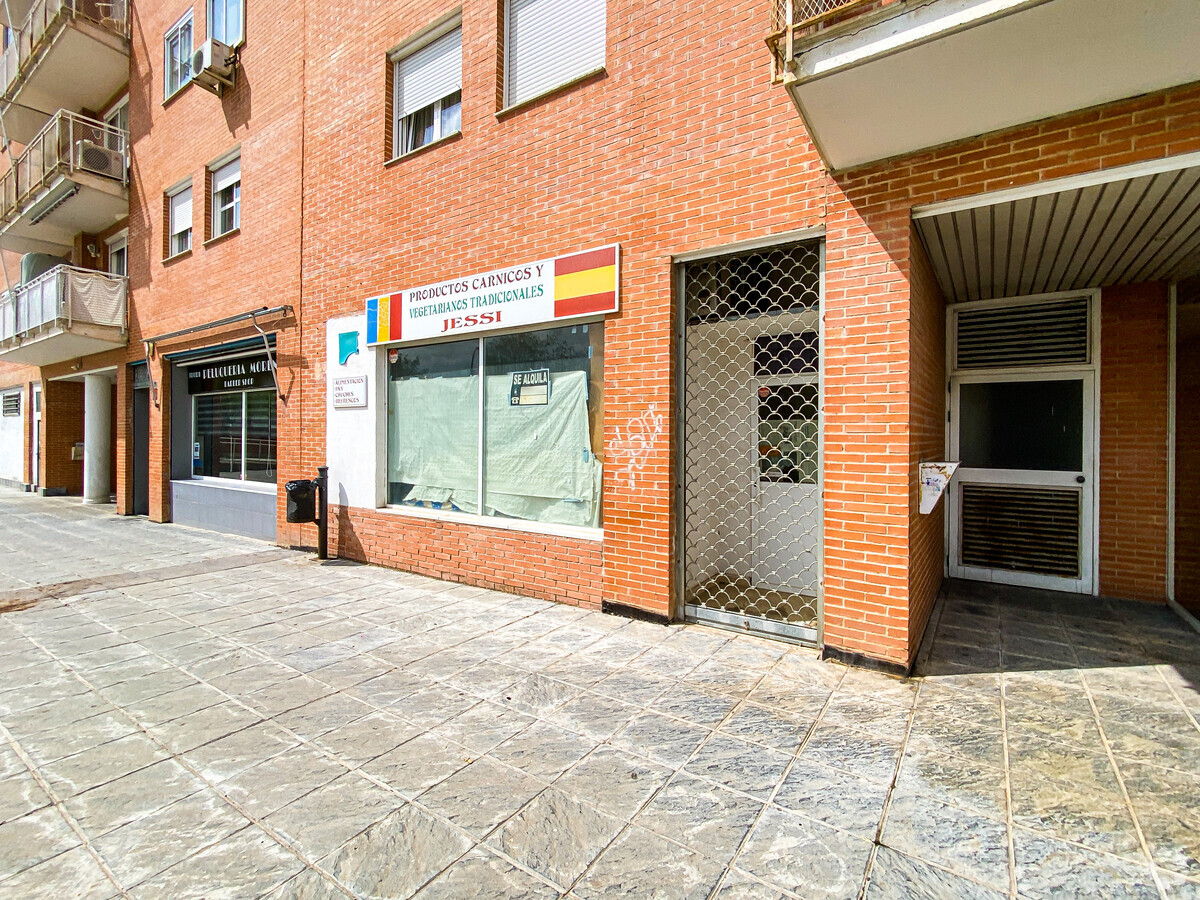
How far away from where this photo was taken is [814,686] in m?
3.70

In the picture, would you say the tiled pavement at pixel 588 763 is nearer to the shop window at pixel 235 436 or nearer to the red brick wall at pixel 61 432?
the shop window at pixel 235 436

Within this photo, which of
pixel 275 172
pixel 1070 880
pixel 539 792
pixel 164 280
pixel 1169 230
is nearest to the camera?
pixel 1070 880

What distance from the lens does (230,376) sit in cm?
1037

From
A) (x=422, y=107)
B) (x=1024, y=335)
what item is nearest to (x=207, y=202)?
(x=422, y=107)

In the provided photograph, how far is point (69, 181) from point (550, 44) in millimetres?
11787

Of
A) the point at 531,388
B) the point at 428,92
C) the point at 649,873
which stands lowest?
the point at 649,873

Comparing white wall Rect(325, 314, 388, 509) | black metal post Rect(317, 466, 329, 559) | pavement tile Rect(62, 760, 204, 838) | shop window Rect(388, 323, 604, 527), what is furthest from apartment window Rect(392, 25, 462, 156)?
pavement tile Rect(62, 760, 204, 838)

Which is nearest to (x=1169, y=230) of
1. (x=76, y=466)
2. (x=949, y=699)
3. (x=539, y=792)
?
(x=949, y=699)

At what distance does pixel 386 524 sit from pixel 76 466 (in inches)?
616

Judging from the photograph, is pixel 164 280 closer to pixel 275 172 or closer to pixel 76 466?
pixel 275 172

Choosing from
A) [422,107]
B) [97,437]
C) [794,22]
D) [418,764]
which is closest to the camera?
[418,764]

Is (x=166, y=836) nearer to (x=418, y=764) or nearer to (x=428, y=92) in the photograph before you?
(x=418, y=764)

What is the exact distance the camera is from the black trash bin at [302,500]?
7.45 m

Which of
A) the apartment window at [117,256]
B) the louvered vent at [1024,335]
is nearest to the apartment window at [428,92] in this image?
the louvered vent at [1024,335]
